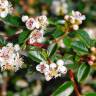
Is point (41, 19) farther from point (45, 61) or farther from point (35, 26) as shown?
point (45, 61)

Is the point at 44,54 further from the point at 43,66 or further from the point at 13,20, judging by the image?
the point at 13,20

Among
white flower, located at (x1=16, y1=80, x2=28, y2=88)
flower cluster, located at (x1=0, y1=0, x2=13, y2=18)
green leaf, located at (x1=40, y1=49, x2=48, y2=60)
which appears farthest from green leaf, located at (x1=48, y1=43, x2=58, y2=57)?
white flower, located at (x1=16, y1=80, x2=28, y2=88)

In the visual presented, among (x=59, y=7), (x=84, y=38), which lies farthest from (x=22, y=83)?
(x=84, y=38)

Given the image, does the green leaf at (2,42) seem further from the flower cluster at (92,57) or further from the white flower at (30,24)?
the flower cluster at (92,57)

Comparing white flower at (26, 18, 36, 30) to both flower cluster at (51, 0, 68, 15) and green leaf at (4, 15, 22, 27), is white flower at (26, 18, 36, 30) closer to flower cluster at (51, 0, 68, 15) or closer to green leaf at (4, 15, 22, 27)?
green leaf at (4, 15, 22, 27)

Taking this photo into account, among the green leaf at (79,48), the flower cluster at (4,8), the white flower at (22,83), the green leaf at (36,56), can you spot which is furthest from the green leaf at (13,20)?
the white flower at (22,83)
